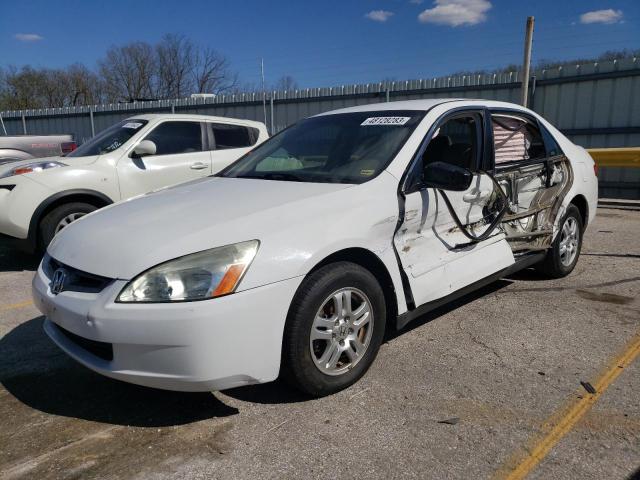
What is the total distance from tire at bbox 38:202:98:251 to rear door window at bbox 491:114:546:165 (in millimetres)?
4480

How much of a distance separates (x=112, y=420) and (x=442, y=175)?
2.30m

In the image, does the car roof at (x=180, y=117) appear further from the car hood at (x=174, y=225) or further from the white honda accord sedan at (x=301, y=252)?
the car hood at (x=174, y=225)

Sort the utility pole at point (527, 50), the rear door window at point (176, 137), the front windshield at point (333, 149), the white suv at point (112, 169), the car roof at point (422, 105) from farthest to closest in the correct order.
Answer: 1. the utility pole at point (527, 50)
2. the rear door window at point (176, 137)
3. the white suv at point (112, 169)
4. the car roof at point (422, 105)
5. the front windshield at point (333, 149)

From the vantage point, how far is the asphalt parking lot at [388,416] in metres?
2.32

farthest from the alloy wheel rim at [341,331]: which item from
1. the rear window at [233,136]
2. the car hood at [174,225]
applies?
the rear window at [233,136]

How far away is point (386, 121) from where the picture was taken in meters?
3.71

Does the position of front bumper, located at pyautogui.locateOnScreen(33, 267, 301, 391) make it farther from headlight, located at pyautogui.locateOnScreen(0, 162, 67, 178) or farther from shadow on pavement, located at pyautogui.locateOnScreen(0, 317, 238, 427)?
headlight, located at pyautogui.locateOnScreen(0, 162, 67, 178)

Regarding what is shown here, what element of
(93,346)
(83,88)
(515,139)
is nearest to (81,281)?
(93,346)

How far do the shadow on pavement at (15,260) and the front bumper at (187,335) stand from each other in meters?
3.97

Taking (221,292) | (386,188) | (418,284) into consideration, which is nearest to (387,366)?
(418,284)

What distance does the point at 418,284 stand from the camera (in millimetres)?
3256

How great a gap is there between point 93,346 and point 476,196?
2.69 meters

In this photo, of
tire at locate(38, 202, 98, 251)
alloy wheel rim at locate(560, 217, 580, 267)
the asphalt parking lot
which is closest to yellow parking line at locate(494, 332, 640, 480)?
the asphalt parking lot

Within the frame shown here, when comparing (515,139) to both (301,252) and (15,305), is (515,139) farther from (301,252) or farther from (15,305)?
(15,305)
